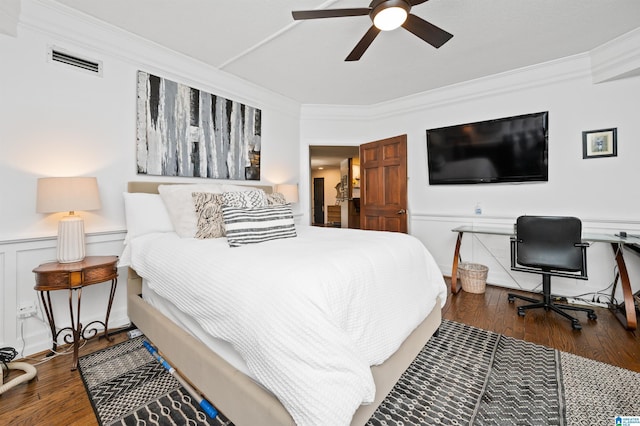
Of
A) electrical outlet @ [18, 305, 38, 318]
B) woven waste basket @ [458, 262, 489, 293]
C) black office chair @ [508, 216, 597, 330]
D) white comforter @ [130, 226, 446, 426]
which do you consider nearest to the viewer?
white comforter @ [130, 226, 446, 426]

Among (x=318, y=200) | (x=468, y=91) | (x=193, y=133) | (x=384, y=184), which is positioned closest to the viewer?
(x=193, y=133)

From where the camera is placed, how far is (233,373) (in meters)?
1.25

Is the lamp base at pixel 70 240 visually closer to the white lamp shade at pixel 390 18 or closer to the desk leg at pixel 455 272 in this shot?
the white lamp shade at pixel 390 18

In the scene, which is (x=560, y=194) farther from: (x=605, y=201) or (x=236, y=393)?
(x=236, y=393)

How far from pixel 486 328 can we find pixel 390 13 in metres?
2.53

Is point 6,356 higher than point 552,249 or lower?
lower

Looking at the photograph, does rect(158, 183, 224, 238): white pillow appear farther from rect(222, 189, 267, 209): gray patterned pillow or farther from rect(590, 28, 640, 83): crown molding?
rect(590, 28, 640, 83): crown molding

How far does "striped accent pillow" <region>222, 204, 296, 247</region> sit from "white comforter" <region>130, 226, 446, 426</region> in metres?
0.14

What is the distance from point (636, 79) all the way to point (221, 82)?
14.2 ft

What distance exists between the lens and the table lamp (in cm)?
186

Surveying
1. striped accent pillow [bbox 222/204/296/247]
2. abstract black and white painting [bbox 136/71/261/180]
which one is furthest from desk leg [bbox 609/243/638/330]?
abstract black and white painting [bbox 136/71/261/180]

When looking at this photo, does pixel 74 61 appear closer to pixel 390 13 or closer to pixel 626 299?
pixel 390 13

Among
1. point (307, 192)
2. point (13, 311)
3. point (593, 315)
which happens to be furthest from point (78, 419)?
point (593, 315)

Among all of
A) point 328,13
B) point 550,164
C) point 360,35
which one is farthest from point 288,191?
point 550,164
